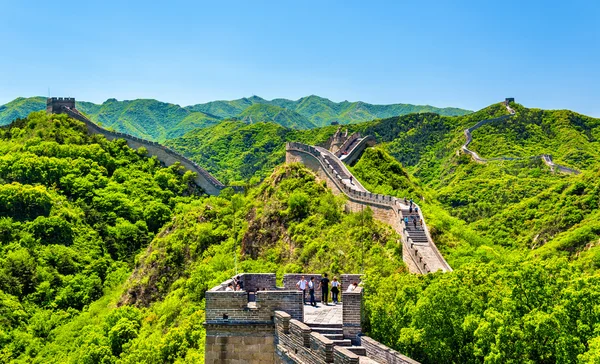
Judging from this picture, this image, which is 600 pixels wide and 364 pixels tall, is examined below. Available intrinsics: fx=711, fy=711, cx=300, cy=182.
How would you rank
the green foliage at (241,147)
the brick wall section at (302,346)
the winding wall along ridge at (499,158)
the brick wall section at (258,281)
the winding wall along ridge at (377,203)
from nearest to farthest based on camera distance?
the brick wall section at (302,346)
the brick wall section at (258,281)
the winding wall along ridge at (377,203)
the winding wall along ridge at (499,158)
the green foliage at (241,147)

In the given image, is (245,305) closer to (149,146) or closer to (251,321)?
(251,321)

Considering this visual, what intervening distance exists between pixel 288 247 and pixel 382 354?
100 ft

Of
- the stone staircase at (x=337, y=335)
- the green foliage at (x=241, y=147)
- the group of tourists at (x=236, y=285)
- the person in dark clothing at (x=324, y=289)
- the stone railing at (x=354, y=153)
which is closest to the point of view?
the stone staircase at (x=337, y=335)

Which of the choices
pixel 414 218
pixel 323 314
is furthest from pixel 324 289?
pixel 414 218

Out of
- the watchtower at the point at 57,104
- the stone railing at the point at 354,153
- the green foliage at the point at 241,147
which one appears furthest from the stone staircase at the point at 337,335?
the green foliage at the point at 241,147

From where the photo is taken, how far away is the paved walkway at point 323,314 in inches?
679

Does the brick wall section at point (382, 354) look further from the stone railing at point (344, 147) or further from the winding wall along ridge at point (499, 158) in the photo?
the winding wall along ridge at point (499, 158)

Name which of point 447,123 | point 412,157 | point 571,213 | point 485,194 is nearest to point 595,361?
point 571,213

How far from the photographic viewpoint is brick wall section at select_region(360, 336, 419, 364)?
14203mm

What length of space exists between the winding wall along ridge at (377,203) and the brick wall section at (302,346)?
14699mm

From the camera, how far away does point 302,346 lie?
1466 cm

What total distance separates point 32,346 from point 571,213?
4393 cm

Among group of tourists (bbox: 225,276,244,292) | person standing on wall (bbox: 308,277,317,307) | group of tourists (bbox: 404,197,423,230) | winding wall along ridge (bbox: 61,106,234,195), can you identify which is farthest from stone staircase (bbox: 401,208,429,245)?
winding wall along ridge (bbox: 61,106,234,195)

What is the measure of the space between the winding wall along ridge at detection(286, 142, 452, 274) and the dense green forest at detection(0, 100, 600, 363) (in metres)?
0.83
